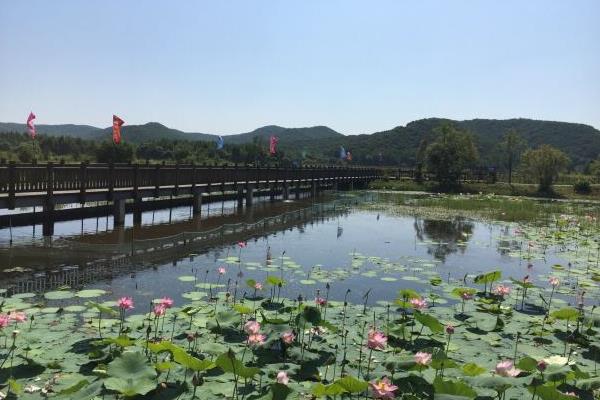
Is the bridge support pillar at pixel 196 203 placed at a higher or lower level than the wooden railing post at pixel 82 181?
lower

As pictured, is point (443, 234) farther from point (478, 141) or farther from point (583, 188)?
point (478, 141)

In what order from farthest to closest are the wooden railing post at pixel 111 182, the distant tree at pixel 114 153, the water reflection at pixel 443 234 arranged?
the distant tree at pixel 114 153 → the wooden railing post at pixel 111 182 → the water reflection at pixel 443 234

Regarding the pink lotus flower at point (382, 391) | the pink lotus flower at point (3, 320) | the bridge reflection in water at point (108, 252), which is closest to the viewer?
the pink lotus flower at point (382, 391)

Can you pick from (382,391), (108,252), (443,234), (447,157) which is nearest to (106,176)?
(108,252)

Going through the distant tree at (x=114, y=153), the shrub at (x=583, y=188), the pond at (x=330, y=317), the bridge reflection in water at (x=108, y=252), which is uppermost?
the distant tree at (x=114, y=153)

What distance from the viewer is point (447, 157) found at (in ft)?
185

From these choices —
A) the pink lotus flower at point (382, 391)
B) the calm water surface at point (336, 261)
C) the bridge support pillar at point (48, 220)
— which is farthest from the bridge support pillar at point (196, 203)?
the pink lotus flower at point (382, 391)

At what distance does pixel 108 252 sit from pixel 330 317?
314 inches

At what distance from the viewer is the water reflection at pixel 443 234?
645 inches

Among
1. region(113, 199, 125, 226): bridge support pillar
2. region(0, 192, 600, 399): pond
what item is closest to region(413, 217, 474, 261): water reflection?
region(0, 192, 600, 399): pond

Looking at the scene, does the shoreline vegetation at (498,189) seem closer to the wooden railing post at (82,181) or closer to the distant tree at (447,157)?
the distant tree at (447,157)

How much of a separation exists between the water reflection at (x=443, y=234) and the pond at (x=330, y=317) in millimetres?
210

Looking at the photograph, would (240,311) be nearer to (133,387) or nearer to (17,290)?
(133,387)

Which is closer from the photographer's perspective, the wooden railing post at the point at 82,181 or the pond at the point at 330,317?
the pond at the point at 330,317
